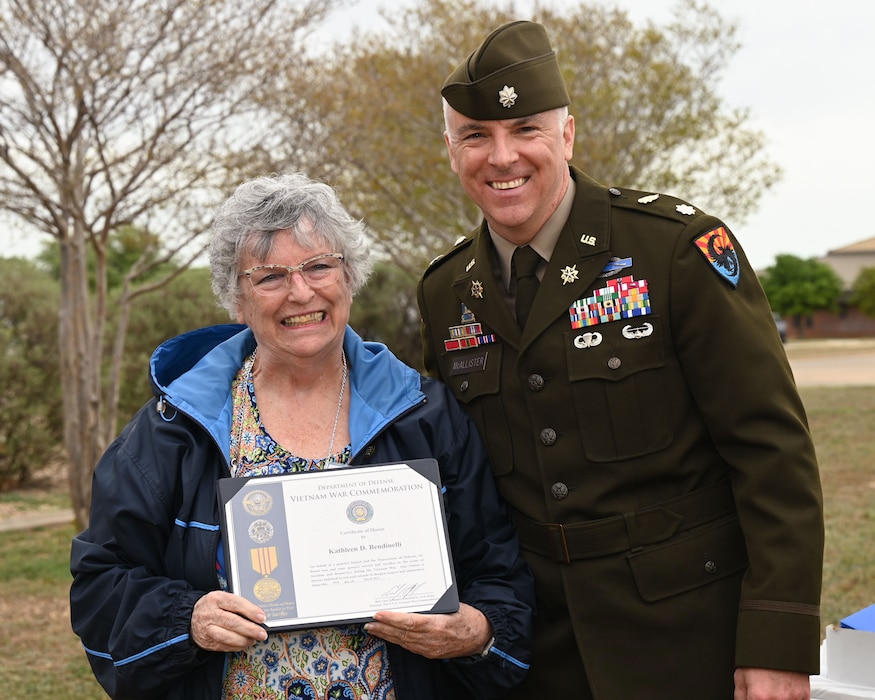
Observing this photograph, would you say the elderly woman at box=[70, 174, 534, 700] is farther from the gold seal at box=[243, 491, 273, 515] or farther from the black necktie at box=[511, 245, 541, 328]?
the black necktie at box=[511, 245, 541, 328]

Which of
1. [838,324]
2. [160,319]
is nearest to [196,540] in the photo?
[160,319]

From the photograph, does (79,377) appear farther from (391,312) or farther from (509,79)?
(391,312)

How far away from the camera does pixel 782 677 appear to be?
2324 mm

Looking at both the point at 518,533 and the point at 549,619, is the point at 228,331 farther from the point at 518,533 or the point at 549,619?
the point at 549,619

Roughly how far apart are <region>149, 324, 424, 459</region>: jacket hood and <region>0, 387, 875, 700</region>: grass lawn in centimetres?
324

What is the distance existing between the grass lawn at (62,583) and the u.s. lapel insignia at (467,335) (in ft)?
11.7

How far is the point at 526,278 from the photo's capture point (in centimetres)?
262

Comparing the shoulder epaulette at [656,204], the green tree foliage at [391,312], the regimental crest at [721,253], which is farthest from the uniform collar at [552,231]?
the green tree foliage at [391,312]

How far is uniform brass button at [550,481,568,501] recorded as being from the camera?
8.19 feet

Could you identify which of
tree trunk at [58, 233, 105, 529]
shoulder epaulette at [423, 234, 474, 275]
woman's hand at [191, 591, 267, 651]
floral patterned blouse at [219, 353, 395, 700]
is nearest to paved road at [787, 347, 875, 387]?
tree trunk at [58, 233, 105, 529]

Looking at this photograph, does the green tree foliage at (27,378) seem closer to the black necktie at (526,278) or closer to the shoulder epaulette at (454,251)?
the shoulder epaulette at (454,251)

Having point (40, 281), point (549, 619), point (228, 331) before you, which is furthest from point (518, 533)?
point (40, 281)

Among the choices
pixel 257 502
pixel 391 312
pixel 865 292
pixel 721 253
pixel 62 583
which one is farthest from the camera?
pixel 865 292

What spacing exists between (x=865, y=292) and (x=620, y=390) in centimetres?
6517
